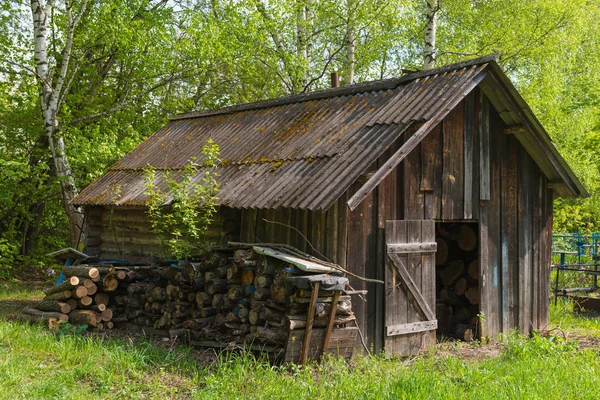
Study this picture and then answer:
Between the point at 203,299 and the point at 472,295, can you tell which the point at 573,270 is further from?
the point at 203,299

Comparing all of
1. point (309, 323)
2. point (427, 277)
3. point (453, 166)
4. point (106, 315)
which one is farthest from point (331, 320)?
point (106, 315)

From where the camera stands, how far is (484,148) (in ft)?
34.9

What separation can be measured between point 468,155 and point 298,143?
8.99 ft

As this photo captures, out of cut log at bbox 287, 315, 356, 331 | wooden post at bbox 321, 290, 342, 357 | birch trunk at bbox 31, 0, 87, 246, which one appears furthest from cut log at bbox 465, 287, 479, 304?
birch trunk at bbox 31, 0, 87, 246

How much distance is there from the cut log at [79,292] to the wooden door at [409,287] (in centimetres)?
486

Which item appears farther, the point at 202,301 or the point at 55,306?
the point at 55,306

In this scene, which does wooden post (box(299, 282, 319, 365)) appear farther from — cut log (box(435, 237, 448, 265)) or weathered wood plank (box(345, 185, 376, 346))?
cut log (box(435, 237, 448, 265))

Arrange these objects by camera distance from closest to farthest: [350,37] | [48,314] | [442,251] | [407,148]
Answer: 1. [407,148]
2. [48,314]
3. [442,251]
4. [350,37]

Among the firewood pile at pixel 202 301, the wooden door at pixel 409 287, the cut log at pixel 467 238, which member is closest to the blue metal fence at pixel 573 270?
the cut log at pixel 467 238

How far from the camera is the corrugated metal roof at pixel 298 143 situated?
9117 mm

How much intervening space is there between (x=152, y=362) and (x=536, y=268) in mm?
6896

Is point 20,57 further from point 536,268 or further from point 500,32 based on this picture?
point 500,32

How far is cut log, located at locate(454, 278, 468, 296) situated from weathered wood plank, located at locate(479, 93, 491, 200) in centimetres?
191

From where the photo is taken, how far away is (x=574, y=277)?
A: 17453mm
